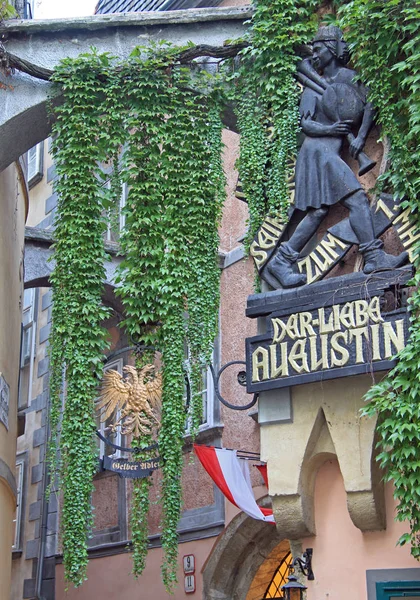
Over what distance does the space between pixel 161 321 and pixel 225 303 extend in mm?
4411

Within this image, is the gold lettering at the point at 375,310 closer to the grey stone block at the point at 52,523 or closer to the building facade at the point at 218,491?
the building facade at the point at 218,491

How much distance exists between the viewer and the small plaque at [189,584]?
14.1m

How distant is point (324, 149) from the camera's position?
9.91m

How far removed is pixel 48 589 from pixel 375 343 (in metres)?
9.88

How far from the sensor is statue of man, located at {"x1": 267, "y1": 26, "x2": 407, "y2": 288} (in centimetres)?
965

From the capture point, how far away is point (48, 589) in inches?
671

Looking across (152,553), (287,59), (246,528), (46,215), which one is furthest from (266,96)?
(46,215)

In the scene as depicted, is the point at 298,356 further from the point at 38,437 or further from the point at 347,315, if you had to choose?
the point at 38,437

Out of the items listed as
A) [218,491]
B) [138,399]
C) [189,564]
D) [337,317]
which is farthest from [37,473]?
[337,317]

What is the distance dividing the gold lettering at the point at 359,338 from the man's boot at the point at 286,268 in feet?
2.74

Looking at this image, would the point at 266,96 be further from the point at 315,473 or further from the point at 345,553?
the point at 345,553

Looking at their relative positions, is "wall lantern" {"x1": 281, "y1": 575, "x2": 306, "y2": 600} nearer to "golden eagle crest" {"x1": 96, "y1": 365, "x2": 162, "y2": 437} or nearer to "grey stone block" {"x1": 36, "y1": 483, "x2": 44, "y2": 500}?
"golden eagle crest" {"x1": 96, "y1": 365, "x2": 162, "y2": 437}

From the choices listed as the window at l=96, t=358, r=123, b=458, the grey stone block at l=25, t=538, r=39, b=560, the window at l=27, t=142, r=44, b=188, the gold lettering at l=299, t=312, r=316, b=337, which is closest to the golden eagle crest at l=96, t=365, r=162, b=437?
the gold lettering at l=299, t=312, r=316, b=337

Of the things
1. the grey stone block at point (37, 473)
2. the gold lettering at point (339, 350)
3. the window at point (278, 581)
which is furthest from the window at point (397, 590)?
the grey stone block at point (37, 473)
